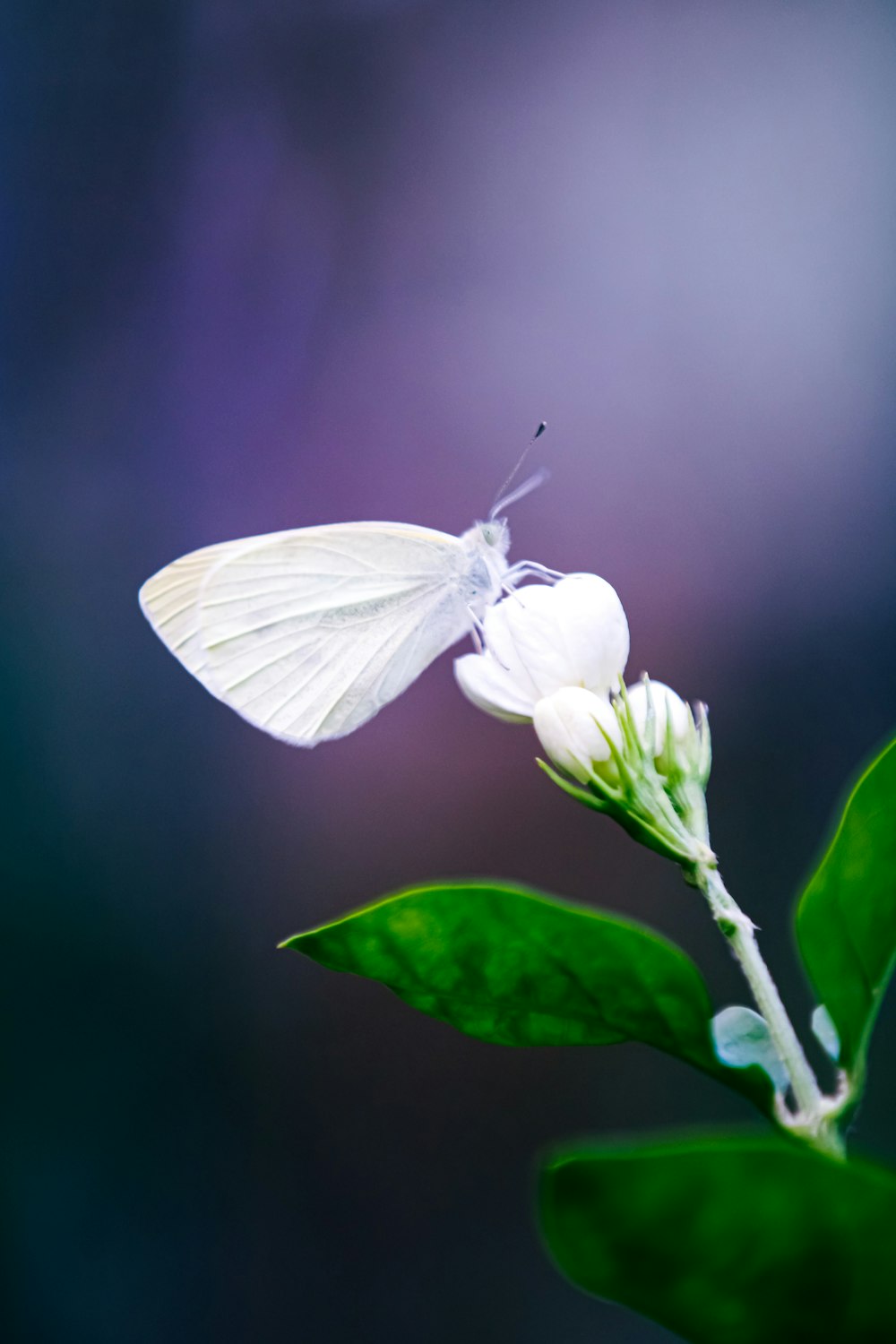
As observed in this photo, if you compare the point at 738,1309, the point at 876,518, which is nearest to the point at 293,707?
the point at 738,1309

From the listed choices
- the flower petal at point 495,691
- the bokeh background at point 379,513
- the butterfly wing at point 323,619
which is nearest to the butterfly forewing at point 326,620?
the butterfly wing at point 323,619

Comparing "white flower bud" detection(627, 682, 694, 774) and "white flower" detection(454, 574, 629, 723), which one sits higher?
"white flower" detection(454, 574, 629, 723)

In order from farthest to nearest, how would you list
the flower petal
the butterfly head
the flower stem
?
the butterfly head < the flower petal < the flower stem

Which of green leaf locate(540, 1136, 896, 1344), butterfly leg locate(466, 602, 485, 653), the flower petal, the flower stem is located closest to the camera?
green leaf locate(540, 1136, 896, 1344)

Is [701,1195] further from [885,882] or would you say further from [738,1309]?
[885,882]

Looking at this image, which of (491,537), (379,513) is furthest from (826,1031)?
(379,513)

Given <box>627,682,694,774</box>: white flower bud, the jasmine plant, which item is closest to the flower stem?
the jasmine plant

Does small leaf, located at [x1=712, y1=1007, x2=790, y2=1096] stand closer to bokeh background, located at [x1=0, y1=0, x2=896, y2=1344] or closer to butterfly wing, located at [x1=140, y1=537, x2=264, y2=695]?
butterfly wing, located at [x1=140, y1=537, x2=264, y2=695]
